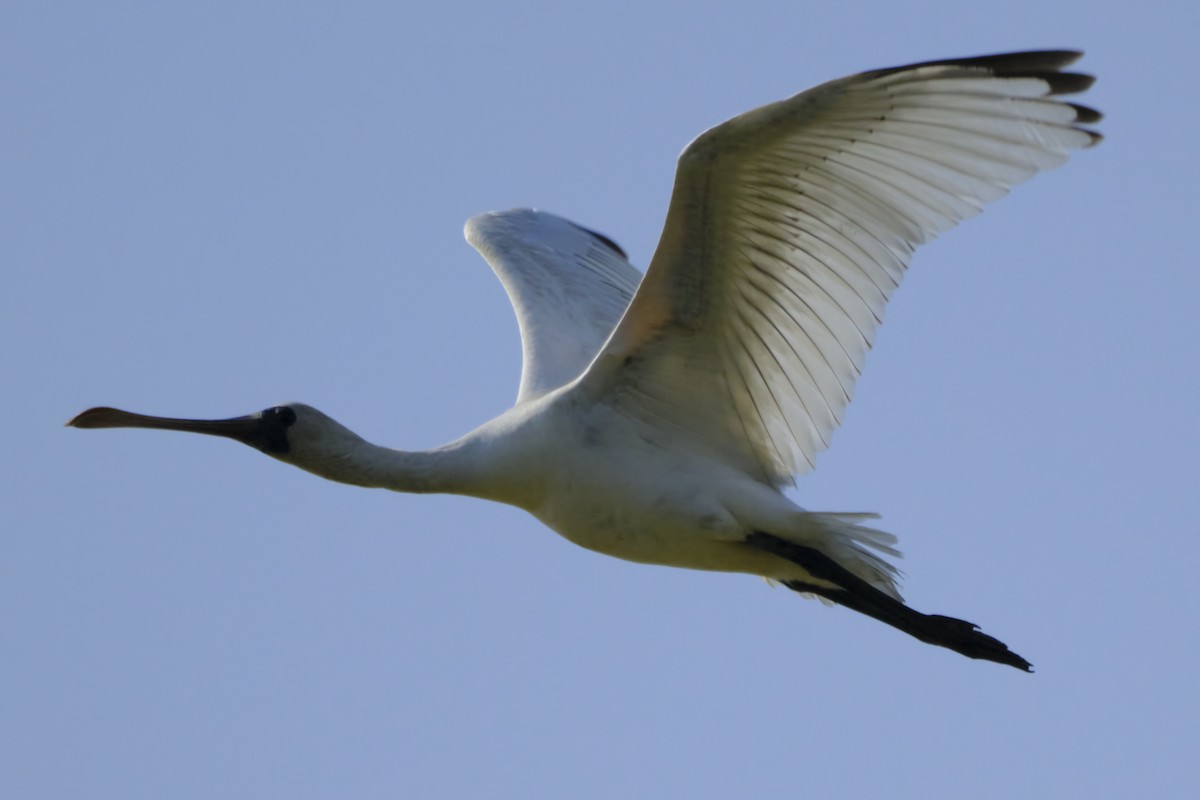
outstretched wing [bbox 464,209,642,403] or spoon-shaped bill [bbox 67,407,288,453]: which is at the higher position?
outstretched wing [bbox 464,209,642,403]

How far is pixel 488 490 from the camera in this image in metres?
11.0

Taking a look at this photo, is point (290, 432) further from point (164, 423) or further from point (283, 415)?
point (164, 423)

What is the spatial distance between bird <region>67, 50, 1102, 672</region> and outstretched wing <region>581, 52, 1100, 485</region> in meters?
0.01

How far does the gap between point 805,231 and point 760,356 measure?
35.8 inches

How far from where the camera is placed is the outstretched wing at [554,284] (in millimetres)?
12695

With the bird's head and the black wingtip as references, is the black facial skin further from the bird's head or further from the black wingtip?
the black wingtip

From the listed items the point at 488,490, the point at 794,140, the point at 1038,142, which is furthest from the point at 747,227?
the point at 488,490

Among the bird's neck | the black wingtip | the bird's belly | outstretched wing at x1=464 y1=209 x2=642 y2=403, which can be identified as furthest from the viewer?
outstretched wing at x1=464 y1=209 x2=642 y2=403

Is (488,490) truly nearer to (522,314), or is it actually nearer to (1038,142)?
(522,314)

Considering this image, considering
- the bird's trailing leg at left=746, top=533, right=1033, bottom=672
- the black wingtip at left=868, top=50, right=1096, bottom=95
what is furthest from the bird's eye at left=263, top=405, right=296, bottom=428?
the black wingtip at left=868, top=50, right=1096, bottom=95

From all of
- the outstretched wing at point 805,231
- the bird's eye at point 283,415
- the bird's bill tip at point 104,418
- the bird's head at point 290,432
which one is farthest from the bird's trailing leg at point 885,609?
the bird's bill tip at point 104,418

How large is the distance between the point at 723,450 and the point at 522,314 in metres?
2.81

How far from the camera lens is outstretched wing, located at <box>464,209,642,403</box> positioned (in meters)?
12.7

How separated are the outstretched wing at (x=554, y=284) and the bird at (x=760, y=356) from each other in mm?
638
